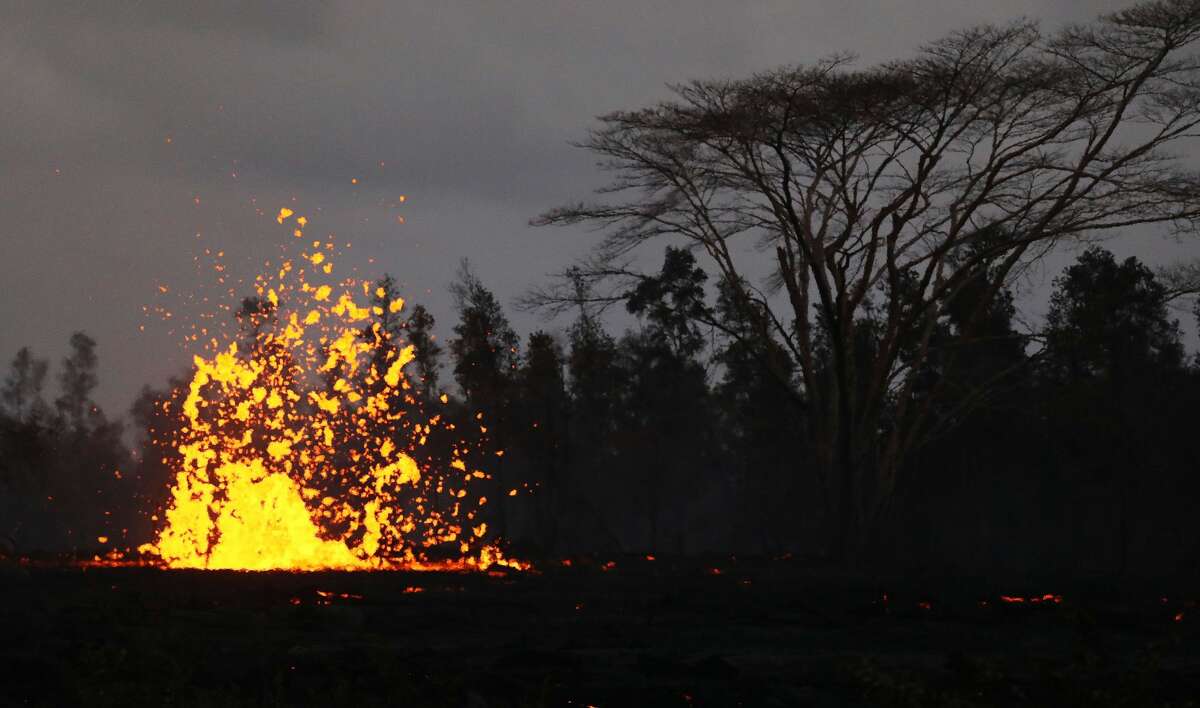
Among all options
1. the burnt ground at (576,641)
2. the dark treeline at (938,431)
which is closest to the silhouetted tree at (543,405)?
the dark treeline at (938,431)

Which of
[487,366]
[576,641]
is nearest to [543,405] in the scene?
[487,366]

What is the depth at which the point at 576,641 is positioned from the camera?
46.1 feet

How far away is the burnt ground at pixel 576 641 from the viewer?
9.99m

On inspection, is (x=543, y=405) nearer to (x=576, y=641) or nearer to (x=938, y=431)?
(x=938, y=431)

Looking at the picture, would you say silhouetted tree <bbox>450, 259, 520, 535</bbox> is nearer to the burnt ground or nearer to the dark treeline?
the dark treeline

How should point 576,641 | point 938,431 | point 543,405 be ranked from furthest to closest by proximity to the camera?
point 543,405 < point 938,431 < point 576,641

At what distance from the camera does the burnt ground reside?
999 centimetres

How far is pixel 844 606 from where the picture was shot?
61.0 feet

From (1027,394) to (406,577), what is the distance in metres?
29.2

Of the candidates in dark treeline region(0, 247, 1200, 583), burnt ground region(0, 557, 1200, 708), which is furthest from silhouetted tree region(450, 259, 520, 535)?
burnt ground region(0, 557, 1200, 708)

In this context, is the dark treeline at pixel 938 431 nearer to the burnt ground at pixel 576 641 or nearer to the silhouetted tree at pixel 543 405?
the silhouetted tree at pixel 543 405

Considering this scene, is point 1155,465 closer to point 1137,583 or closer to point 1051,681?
point 1137,583

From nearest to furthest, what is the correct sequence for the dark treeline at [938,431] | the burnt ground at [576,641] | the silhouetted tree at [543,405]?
the burnt ground at [576,641]
the dark treeline at [938,431]
the silhouetted tree at [543,405]

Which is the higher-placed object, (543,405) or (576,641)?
(543,405)
